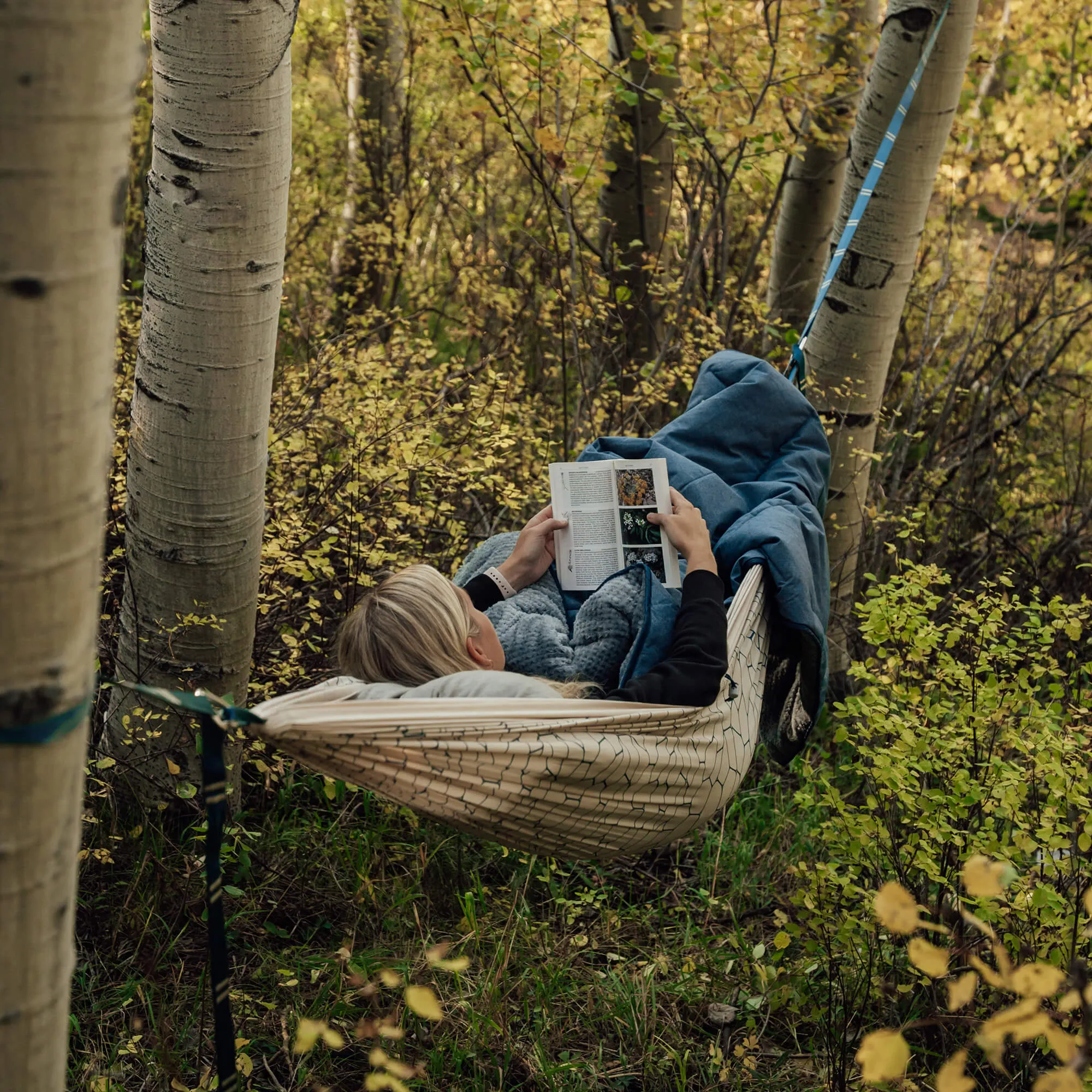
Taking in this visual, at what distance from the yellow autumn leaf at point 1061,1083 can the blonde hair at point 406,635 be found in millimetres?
1171

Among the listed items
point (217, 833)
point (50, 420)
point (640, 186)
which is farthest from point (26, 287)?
point (640, 186)

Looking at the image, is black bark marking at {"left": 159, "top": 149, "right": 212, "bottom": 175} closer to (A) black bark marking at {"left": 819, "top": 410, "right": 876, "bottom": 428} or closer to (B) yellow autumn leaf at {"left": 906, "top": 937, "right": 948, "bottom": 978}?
(B) yellow autumn leaf at {"left": 906, "top": 937, "right": 948, "bottom": 978}

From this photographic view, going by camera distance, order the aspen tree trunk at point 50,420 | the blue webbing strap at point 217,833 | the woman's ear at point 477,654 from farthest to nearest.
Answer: the woman's ear at point 477,654 < the blue webbing strap at point 217,833 < the aspen tree trunk at point 50,420

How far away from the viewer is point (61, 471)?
2.53 ft

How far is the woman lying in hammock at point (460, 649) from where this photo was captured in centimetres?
181

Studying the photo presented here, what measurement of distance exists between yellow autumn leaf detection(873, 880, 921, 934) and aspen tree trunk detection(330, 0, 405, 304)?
15.4 ft

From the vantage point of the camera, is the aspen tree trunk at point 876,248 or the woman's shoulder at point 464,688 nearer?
the woman's shoulder at point 464,688

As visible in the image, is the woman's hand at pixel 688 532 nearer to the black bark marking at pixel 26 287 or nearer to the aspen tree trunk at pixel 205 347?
the aspen tree trunk at pixel 205 347

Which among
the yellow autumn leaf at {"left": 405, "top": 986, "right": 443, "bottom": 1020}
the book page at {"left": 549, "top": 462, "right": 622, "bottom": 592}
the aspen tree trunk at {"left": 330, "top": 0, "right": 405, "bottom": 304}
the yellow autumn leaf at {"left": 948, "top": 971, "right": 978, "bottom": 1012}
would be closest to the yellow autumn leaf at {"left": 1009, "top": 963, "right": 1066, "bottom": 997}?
the yellow autumn leaf at {"left": 948, "top": 971, "right": 978, "bottom": 1012}

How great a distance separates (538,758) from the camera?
1.58 meters

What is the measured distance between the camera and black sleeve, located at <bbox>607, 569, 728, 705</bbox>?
1.82 metres

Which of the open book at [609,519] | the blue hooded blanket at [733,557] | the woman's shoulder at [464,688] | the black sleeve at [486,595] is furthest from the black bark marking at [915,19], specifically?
the woman's shoulder at [464,688]

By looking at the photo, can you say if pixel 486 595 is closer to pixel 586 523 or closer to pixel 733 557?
pixel 586 523

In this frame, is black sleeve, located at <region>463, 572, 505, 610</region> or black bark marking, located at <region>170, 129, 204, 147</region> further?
black sleeve, located at <region>463, 572, 505, 610</region>
